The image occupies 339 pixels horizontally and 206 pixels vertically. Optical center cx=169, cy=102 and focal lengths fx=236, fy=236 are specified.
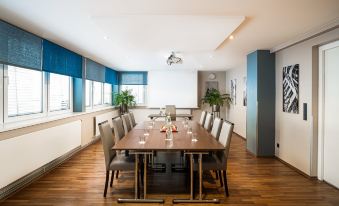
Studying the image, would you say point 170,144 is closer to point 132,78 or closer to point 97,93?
point 97,93

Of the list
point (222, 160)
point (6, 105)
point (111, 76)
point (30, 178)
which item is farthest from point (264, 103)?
point (111, 76)

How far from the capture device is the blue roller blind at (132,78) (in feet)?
31.7

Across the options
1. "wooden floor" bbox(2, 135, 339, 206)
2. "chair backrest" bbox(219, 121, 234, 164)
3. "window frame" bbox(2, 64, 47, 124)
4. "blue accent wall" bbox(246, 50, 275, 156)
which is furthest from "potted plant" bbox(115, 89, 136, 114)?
"chair backrest" bbox(219, 121, 234, 164)

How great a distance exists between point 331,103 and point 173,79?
6.33m

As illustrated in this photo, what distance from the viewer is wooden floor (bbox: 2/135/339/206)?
3.09m

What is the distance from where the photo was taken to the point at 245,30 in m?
3.70

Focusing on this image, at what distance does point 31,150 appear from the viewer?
3.62m

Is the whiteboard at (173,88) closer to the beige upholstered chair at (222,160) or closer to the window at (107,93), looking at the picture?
the window at (107,93)

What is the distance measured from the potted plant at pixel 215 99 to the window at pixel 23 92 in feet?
19.8

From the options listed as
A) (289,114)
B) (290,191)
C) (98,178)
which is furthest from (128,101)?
(290,191)

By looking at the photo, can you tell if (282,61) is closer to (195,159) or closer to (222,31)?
(222,31)

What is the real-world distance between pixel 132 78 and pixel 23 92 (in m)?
5.85

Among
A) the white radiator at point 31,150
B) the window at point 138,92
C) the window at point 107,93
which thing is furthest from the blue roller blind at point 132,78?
the white radiator at point 31,150

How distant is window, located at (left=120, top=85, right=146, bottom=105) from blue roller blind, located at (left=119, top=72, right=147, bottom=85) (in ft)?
0.87
